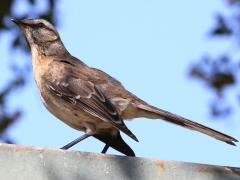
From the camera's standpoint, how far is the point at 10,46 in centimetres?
883

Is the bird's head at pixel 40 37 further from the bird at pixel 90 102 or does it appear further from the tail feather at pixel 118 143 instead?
the tail feather at pixel 118 143

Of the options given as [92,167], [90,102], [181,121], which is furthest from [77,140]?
[92,167]

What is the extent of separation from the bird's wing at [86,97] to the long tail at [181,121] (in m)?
0.30

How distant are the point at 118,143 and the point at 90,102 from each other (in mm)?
435

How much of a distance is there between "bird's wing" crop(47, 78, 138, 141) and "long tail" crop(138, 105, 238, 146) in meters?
0.30

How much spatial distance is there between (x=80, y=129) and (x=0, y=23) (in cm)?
207

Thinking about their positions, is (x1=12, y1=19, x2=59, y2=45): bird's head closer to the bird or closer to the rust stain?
the bird

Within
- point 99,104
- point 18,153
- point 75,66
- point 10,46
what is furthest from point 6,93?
point 18,153

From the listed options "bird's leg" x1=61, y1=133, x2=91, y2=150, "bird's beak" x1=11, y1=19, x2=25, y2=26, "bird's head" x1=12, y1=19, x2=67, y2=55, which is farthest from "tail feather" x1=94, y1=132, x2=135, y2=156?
"bird's beak" x1=11, y1=19, x2=25, y2=26

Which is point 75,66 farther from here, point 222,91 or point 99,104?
point 222,91

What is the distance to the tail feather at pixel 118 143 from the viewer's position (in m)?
6.34

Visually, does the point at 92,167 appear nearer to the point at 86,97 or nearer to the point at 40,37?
the point at 86,97

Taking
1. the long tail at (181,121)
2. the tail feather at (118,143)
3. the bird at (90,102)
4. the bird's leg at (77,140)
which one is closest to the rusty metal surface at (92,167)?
the long tail at (181,121)

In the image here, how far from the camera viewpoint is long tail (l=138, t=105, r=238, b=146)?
5731 millimetres
